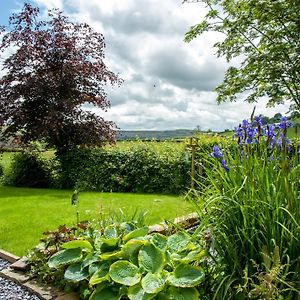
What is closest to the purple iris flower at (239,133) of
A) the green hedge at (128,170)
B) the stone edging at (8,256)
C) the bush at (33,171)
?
the stone edging at (8,256)

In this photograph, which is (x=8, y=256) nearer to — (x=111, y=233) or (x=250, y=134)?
(x=111, y=233)

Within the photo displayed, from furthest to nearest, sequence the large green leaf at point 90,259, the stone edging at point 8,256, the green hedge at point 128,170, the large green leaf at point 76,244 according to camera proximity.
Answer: the green hedge at point 128,170, the stone edging at point 8,256, the large green leaf at point 76,244, the large green leaf at point 90,259

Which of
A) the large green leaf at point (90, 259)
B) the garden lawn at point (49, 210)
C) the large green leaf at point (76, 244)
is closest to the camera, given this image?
the large green leaf at point (90, 259)

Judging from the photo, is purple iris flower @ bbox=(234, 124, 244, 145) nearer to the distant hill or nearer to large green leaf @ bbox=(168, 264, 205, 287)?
large green leaf @ bbox=(168, 264, 205, 287)

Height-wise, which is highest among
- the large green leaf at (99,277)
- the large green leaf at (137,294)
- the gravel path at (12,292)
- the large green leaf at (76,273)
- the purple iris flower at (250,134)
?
the purple iris flower at (250,134)

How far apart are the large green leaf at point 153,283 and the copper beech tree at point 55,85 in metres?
7.78

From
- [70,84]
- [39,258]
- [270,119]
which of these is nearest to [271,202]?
[270,119]

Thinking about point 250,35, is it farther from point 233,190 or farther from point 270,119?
point 233,190

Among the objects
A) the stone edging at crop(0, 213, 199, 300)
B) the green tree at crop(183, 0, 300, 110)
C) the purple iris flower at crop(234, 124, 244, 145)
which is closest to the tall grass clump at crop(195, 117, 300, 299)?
the purple iris flower at crop(234, 124, 244, 145)

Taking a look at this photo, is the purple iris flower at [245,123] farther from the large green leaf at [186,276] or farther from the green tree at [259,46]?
the green tree at [259,46]

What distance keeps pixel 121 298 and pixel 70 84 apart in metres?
8.49

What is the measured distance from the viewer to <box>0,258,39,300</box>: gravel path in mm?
2961

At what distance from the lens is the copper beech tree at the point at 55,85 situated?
9.90 m

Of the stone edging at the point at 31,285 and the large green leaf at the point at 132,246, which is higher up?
the large green leaf at the point at 132,246
